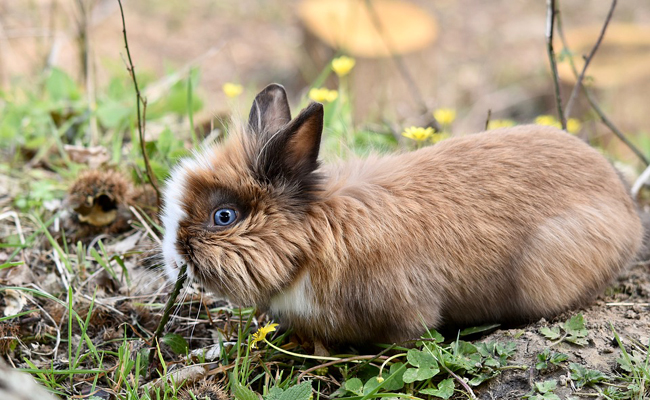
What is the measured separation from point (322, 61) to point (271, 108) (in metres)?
5.88

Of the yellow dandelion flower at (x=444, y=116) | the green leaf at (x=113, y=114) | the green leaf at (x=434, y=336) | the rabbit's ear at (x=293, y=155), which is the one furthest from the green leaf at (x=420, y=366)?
the green leaf at (x=113, y=114)

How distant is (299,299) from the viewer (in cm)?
301

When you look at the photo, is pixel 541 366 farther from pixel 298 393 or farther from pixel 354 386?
pixel 298 393

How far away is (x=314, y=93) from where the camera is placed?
4457mm

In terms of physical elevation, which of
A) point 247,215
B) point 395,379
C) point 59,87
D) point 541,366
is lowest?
point 541,366

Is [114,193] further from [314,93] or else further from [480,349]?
[480,349]

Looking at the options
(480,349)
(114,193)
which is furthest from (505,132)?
(114,193)

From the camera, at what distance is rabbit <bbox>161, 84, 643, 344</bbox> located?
2928 millimetres

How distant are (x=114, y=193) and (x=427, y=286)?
202 centimetres

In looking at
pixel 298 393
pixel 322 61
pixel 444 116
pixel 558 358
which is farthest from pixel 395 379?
pixel 322 61

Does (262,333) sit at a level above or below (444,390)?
above

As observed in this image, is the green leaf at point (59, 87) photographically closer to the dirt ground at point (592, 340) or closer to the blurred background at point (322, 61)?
the blurred background at point (322, 61)

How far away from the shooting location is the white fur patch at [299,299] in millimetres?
2985

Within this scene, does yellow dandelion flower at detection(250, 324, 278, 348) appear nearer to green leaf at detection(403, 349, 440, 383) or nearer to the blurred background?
green leaf at detection(403, 349, 440, 383)
